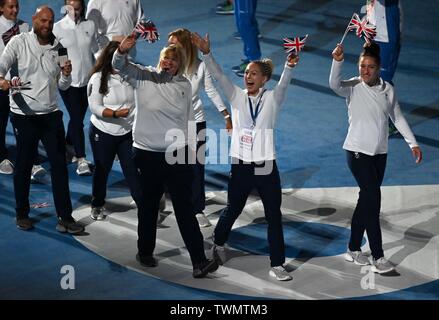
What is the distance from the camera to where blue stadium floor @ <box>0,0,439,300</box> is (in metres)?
8.46

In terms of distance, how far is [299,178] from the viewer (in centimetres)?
1085

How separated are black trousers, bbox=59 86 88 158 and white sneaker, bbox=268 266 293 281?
10.4ft

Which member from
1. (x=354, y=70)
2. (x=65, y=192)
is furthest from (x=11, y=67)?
(x=354, y=70)

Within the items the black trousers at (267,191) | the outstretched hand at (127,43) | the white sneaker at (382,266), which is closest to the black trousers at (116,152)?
the black trousers at (267,191)

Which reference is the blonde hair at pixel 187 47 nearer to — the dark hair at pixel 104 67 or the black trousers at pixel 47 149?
the dark hair at pixel 104 67

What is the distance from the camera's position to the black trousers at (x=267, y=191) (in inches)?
335

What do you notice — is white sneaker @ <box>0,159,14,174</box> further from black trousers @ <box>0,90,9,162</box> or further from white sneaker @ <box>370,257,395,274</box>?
white sneaker @ <box>370,257,395,274</box>

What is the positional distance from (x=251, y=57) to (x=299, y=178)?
3276 millimetres

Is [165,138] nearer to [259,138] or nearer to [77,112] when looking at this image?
[259,138]

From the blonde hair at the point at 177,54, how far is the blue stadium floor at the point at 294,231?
1.68 m

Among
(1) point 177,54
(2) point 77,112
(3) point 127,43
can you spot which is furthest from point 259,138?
(2) point 77,112

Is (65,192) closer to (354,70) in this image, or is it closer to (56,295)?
(56,295)

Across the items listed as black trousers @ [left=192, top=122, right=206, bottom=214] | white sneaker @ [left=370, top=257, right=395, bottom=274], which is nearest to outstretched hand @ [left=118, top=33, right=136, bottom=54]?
black trousers @ [left=192, top=122, right=206, bottom=214]

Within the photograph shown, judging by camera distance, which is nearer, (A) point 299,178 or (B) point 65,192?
(B) point 65,192
